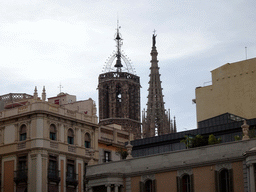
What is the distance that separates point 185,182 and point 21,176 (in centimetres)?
2438

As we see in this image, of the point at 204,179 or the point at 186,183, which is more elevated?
the point at 204,179

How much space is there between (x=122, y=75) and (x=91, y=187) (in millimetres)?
102279

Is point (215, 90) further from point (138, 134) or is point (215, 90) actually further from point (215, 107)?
point (138, 134)

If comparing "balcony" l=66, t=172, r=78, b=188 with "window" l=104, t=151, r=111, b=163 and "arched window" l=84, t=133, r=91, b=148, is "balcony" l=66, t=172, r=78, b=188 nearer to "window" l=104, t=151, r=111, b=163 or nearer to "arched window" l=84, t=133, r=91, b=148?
"arched window" l=84, t=133, r=91, b=148

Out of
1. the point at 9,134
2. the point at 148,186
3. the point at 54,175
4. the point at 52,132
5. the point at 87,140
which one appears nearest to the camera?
the point at 148,186

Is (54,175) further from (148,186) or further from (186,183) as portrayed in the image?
(186,183)

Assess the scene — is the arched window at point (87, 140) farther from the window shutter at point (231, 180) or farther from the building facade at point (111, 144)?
the window shutter at point (231, 180)

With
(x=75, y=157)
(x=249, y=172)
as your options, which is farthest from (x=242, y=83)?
(x=249, y=172)

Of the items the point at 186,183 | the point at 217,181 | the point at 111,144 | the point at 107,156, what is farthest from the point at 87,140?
the point at 217,181

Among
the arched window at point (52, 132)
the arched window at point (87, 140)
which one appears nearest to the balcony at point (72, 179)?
the arched window at point (52, 132)

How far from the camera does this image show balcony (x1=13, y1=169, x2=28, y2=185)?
72812 millimetres

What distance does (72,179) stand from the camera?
250 ft

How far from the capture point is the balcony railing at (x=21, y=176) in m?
72.8

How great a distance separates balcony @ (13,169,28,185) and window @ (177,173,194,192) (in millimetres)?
23137
